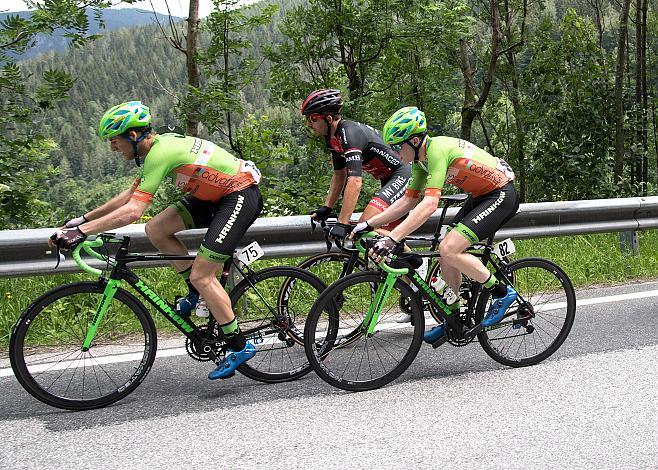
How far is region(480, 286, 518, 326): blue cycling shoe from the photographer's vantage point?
5.42 m

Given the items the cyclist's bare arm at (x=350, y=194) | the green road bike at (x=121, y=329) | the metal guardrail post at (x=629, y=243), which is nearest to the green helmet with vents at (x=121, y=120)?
the green road bike at (x=121, y=329)

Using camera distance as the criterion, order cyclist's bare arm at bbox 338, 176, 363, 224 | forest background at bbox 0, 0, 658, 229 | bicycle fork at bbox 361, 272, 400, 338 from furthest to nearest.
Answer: forest background at bbox 0, 0, 658, 229 → cyclist's bare arm at bbox 338, 176, 363, 224 → bicycle fork at bbox 361, 272, 400, 338

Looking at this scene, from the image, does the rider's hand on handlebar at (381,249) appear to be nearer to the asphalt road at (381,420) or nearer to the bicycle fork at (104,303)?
the asphalt road at (381,420)

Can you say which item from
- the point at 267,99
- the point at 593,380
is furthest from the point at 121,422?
the point at 267,99

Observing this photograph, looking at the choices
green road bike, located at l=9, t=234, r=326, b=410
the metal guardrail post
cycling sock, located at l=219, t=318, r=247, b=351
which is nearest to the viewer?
green road bike, located at l=9, t=234, r=326, b=410

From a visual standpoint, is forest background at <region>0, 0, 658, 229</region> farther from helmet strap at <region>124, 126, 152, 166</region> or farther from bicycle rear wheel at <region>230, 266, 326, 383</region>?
bicycle rear wheel at <region>230, 266, 326, 383</region>

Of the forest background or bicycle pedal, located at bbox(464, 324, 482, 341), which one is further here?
the forest background

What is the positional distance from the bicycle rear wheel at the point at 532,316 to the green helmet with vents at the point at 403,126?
1.24 meters

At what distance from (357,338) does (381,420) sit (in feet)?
3.48

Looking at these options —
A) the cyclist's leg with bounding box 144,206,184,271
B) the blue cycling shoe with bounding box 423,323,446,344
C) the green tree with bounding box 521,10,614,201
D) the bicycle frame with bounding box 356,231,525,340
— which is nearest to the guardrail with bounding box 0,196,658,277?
the cyclist's leg with bounding box 144,206,184,271

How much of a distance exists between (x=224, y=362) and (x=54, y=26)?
5625 mm

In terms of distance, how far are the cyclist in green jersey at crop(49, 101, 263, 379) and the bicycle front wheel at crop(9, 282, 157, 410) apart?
37 cm

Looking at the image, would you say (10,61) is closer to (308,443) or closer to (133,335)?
(133,335)

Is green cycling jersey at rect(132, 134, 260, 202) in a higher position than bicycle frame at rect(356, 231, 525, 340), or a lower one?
higher
